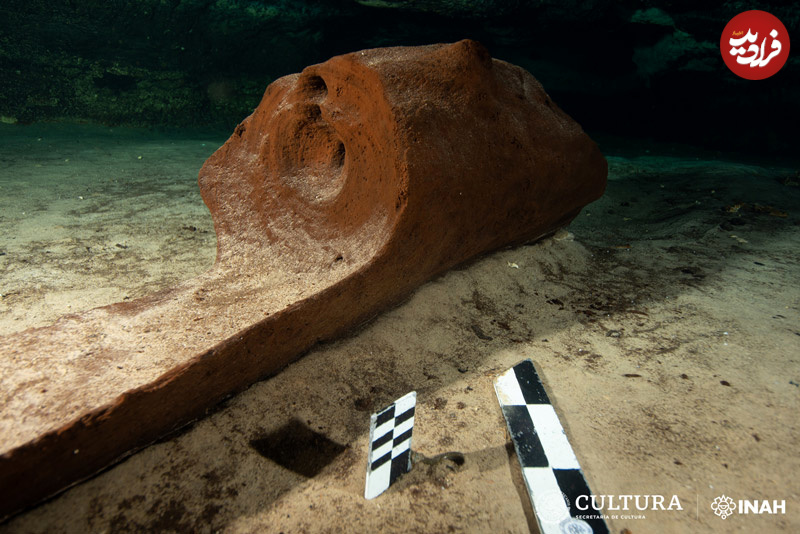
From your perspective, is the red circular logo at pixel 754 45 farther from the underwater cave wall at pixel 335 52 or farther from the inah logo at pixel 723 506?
the inah logo at pixel 723 506

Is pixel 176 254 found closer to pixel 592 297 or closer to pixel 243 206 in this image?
pixel 243 206

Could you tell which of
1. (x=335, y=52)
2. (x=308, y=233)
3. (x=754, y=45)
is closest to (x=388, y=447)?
(x=308, y=233)

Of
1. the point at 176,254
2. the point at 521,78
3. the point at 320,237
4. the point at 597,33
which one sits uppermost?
the point at 597,33

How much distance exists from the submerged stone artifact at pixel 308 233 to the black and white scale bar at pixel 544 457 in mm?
719

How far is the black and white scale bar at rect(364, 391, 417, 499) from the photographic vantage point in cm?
123

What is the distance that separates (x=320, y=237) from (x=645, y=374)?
1.60 m

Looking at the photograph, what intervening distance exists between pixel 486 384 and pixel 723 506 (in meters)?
0.78

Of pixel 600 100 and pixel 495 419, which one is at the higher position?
pixel 600 100

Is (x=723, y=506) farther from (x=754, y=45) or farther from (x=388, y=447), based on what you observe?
(x=754, y=45)

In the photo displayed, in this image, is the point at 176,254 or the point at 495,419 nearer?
the point at 495,419

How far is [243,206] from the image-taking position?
253 centimetres

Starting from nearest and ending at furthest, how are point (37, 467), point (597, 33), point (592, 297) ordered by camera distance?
point (37, 467) < point (592, 297) < point (597, 33)

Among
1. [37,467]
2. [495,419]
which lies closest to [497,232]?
[495,419]

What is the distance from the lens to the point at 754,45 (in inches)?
270
